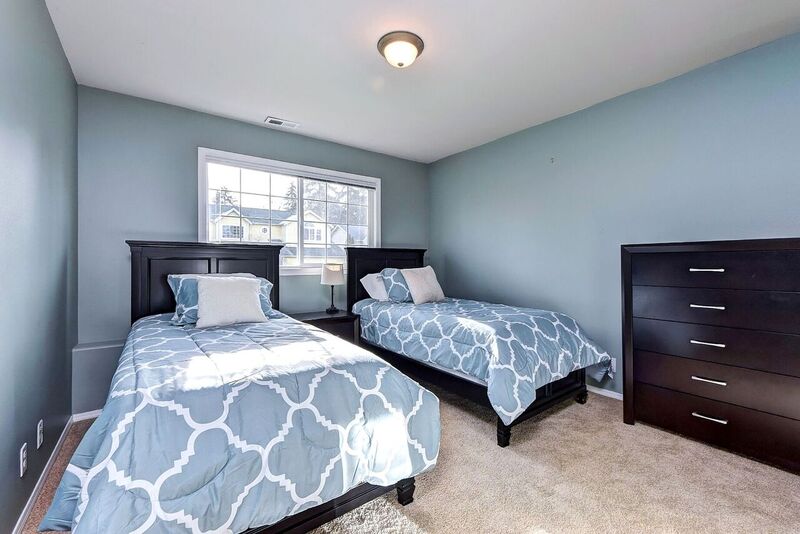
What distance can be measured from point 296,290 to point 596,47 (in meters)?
3.23

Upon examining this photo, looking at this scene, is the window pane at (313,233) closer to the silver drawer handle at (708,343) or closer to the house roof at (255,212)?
the house roof at (255,212)

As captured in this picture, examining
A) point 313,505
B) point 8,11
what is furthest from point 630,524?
point 8,11

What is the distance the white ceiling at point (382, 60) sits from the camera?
→ 195 centimetres

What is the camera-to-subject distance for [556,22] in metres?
2.04

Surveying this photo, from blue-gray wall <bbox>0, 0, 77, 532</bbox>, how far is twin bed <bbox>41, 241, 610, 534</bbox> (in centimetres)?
40

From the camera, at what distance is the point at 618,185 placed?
3.04 meters

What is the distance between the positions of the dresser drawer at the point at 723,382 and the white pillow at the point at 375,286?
2281mm

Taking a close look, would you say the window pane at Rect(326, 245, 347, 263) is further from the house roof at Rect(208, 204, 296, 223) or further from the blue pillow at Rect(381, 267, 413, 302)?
the blue pillow at Rect(381, 267, 413, 302)

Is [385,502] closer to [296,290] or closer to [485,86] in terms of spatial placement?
[296,290]

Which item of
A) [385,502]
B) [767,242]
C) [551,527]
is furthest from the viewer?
[767,242]

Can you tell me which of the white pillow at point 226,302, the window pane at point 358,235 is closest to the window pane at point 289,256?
the window pane at point 358,235

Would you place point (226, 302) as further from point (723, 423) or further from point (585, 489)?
point (723, 423)

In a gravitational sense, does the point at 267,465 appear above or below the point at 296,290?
below

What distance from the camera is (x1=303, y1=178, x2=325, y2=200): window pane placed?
12.9ft
